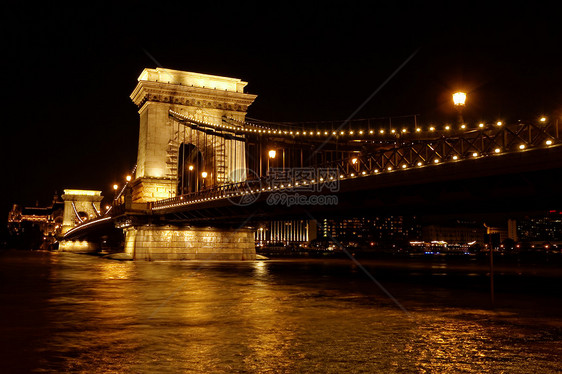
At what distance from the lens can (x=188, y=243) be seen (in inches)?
2148

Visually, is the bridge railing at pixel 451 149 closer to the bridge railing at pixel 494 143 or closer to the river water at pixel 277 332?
the bridge railing at pixel 494 143

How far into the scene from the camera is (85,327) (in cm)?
1124

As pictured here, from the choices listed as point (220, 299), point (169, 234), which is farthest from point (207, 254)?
point (220, 299)

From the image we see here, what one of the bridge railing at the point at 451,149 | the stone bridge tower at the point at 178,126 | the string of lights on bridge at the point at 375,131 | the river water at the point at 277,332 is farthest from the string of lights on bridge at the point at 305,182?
the stone bridge tower at the point at 178,126

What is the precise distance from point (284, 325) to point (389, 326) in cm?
210

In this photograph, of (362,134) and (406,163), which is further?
(362,134)

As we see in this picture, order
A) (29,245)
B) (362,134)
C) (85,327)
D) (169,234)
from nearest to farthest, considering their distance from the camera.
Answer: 1. (85,327)
2. (362,134)
3. (169,234)
4. (29,245)

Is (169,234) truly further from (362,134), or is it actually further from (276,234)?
(276,234)

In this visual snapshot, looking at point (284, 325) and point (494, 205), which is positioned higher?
point (494, 205)

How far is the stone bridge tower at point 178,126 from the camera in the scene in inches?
2370

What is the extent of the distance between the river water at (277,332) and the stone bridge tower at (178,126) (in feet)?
138

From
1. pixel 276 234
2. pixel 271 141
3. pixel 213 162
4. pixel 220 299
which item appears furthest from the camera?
pixel 276 234

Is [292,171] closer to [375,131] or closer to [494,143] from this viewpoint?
[375,131]

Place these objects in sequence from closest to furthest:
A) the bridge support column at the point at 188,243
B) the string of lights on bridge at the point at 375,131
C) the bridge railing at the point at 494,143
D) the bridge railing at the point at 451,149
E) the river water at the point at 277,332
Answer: the river water at the point at 277,332
the bridge railing at the point at 494,143
the bridge railing at the point at 451,149
the string of lights on bridge at the point at 375,131
the bridge support column at the point at 188,243
